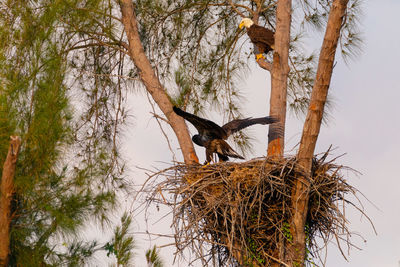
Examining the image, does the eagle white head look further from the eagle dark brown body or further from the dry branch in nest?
the dry branch in nest

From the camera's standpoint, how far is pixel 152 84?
574 centimetres

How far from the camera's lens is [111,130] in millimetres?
6957

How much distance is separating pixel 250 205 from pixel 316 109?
85 centimetres

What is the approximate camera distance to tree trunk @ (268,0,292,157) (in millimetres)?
5438

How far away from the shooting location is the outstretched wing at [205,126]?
524 cm

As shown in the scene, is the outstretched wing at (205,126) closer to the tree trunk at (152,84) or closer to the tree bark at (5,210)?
the tree trunk at (152,84)

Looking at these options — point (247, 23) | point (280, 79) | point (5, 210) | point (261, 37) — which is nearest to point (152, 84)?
point (280, 79)

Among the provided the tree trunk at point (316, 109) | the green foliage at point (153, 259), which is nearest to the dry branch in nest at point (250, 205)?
the tree trunk at point (316, 109)

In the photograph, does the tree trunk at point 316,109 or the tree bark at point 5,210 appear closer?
the tree trunk at point 316,109

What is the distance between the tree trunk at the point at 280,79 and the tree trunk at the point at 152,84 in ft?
2.32

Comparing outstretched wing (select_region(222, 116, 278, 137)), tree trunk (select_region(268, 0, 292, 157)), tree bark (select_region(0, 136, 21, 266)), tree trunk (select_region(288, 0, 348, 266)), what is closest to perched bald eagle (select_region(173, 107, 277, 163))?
outstretched wing (select_region(222, 116, 278, 137))

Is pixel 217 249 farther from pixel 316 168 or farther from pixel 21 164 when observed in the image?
pixel 21 164

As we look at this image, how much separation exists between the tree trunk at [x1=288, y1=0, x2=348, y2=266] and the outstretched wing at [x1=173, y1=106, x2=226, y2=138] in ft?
3.09

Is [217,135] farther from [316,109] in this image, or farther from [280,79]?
[316,109]
